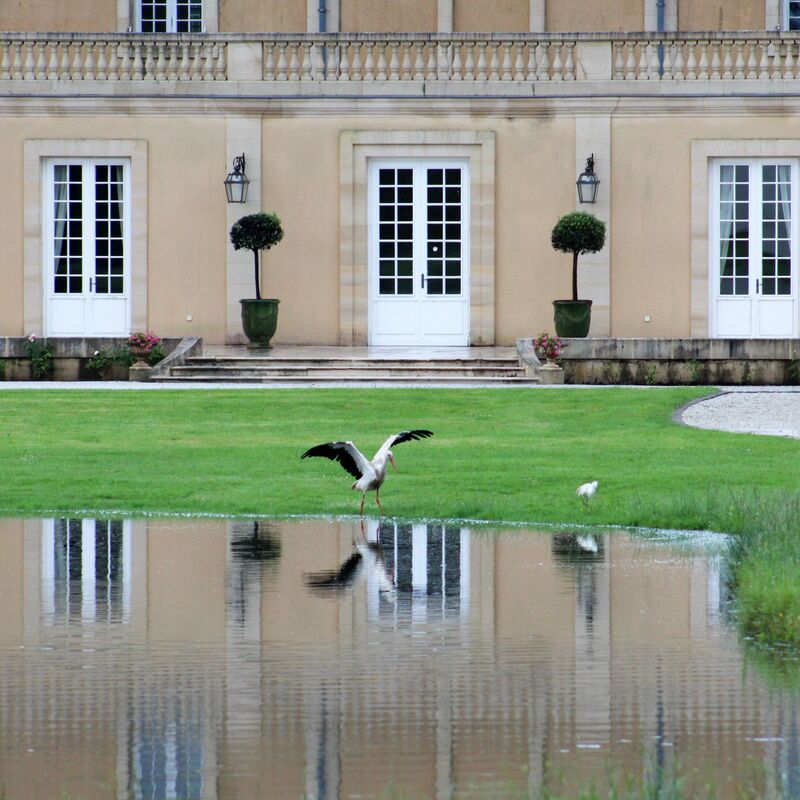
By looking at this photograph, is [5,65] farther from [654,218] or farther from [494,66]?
[654,218]

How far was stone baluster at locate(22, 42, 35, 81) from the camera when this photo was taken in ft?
85.0

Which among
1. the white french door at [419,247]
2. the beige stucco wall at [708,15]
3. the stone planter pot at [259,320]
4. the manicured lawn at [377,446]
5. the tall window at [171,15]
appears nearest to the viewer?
the manicured lawn at [377,446]

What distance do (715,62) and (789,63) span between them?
1.07 metres

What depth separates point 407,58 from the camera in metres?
25.9

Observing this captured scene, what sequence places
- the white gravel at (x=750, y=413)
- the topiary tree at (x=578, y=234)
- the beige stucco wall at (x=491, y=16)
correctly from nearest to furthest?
the white gravel at (x=750, y=413), the topiary tree at (x=578, y=234), the beige stucco wall at (x=491, y=16)

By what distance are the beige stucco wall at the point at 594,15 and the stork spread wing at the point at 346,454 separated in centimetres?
1817

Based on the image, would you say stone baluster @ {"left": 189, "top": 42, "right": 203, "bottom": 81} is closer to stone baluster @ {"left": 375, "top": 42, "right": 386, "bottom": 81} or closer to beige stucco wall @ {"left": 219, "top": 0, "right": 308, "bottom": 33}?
stone baluster @ {"left": 375, "top": 42, "right": 386, "bottom": 81}

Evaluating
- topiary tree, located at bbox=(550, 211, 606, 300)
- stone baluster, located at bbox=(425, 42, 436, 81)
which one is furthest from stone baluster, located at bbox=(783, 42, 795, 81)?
stone baluster, located at bbox=(425, 42, 436, 81)

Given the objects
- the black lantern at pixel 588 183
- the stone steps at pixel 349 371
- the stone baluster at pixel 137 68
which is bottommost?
the stone steps at pixel 349 371

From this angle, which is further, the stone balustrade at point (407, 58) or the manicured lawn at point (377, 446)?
the stone balustrade at point (407, 58)

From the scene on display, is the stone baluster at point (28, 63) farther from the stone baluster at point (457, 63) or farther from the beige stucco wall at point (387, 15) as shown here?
the stone baluster at point (457, 63)

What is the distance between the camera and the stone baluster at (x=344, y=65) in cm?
2594

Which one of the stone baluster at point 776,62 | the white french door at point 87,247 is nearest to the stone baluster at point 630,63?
the stone baluster at point 776,62

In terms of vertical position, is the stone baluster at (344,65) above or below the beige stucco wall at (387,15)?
below
